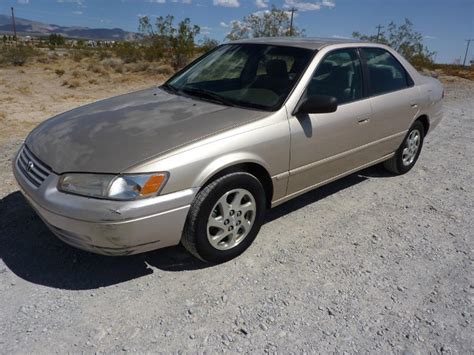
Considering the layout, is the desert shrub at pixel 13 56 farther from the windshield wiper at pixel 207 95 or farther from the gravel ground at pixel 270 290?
the windshield wiper at pixel 207 95

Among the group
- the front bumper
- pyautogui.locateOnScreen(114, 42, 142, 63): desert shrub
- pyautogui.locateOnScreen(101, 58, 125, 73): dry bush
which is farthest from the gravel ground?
pyautogui.locateOnScreen(114, 42, 142, 63): desert shrub

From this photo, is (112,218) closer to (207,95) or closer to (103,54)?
(207,95)

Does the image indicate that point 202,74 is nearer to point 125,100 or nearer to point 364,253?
point 125,100

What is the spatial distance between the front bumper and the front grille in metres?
0.06

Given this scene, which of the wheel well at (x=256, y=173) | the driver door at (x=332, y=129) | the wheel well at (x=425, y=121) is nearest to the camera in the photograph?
the wheel well at (x=256, y=173)

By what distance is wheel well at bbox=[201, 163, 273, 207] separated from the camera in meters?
2.86

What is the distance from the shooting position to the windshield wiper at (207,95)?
3378 millimetres

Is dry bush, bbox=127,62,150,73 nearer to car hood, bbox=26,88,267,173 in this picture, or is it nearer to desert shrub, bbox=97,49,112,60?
desert shrub, bbox=97,49,112,60

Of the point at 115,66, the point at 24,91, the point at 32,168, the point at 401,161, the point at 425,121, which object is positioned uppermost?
the point at 425,121

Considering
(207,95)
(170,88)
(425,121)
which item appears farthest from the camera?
(425,121)

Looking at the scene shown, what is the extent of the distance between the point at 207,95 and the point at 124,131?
938 millimetres

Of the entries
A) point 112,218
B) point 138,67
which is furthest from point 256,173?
point 138,67

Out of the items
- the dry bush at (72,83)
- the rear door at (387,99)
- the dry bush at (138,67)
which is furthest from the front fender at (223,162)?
the dry bush at (138,67)

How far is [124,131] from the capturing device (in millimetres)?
2928
